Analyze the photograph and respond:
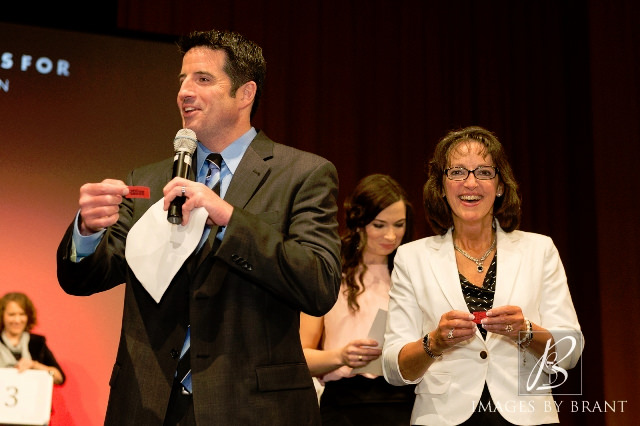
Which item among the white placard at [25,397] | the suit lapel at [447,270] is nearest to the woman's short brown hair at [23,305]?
the suit lapel at [447,270]

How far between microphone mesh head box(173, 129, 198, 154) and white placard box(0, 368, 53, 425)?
718 millimetres

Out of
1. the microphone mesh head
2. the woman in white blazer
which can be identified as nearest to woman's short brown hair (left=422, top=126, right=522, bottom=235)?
the woman in white blazer

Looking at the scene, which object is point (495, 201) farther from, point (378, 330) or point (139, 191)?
point (139, 191)

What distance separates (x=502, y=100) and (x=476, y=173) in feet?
12.3

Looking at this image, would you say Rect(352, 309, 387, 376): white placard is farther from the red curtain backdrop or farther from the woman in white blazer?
the red curtain backdrop

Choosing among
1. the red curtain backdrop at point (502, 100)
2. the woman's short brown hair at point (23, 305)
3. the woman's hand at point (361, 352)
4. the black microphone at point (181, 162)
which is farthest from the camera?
the red curtain backdrop at point (502, 100)

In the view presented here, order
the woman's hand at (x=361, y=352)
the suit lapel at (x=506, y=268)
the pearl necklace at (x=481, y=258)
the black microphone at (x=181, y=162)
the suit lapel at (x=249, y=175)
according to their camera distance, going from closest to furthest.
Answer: the black microphone at (x=181, y=162) < the suit lapel at (x=249, y=175) < the suit lapel at (x=506, y=268) < the pearl necklace at (x=481, y=258) < the woman's hand at (x=361, y=352)

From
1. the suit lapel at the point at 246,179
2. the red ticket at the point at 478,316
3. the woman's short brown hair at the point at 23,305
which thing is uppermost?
the suit lapel at the point at 246,179

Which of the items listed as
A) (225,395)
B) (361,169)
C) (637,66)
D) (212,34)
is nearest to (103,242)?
(225,395)

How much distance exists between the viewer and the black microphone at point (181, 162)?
171 centimetres

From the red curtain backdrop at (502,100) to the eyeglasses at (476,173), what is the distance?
2931 mm

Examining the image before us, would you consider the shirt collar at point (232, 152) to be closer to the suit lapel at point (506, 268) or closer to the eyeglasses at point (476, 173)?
the eyeglasses at point (476, 173)

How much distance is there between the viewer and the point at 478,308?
2.44 meters

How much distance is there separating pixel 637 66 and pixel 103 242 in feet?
15.9
